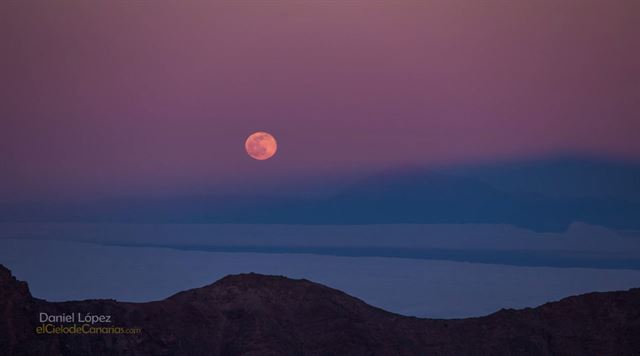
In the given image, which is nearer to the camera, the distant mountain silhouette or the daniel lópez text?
the daniel lópez text

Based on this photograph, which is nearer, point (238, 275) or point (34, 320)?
point (34, 320)

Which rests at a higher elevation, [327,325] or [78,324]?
[327,325]

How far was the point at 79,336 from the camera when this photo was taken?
69000 mm

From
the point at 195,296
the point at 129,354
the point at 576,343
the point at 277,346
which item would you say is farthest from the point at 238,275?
the point at 576,343

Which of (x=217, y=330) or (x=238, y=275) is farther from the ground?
(x=238, y=275)

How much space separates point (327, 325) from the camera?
82.8 metres

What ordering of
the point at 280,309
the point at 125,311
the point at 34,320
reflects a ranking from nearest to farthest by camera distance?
1. the point at 34,320
2. the point at 125,311
3. the point at 280,309

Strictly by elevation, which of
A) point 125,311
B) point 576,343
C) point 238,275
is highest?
point 238,275

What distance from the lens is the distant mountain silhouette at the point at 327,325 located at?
77125 millimetres

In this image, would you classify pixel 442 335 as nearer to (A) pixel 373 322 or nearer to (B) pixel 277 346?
(A) pixel 373 322

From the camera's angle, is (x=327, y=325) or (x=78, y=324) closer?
(x=78, y=324)

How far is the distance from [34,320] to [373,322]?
3336 cm

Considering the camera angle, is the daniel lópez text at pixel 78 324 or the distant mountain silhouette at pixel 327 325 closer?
the daniel lópez text at pixel 78 324

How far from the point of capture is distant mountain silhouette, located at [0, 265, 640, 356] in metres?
77.1
